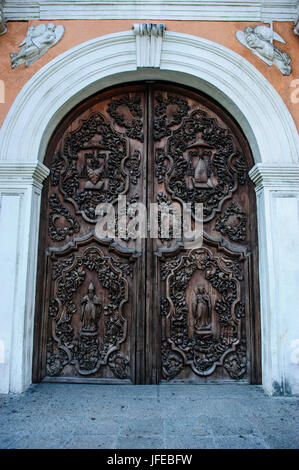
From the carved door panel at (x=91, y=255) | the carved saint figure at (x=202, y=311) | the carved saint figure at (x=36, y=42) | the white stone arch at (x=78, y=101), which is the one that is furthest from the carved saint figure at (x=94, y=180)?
the carved saint figure at (x=202, y=311)

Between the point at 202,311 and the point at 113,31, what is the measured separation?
2.96 metres

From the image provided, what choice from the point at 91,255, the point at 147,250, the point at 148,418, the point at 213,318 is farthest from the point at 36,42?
the point at 148,418

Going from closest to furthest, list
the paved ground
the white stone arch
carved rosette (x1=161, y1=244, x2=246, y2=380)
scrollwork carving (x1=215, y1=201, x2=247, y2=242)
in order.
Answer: the paved ground → the white stone arch → carved rosette (x1=161, y1=244, x2=246, y2=380) → scrollwork carving (x1=215, y1=201, x2=247, y2=242)

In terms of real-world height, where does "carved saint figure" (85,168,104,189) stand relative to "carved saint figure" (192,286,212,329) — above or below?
above

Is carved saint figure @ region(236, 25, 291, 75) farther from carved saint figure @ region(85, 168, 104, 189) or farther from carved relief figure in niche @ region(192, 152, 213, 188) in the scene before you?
carved saint figure @ region(85, 168, 104, 189)

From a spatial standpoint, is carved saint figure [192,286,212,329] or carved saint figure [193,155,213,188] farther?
carved saint figure [193,155,213,188]

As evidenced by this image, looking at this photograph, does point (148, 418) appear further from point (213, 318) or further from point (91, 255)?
point (91, 255)

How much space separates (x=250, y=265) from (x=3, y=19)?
3.50m

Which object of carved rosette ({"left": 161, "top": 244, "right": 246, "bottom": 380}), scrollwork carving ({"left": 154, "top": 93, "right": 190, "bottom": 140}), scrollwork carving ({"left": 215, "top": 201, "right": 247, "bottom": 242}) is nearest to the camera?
carved rosette ({"left": 161, "top": 244, "right": 246, "bottom": 380})

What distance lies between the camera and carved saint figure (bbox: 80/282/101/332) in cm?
331

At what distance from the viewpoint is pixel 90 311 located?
330 centimetres

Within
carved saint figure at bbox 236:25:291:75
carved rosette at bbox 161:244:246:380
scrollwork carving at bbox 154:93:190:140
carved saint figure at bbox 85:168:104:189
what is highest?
carved saint figure at bbox 236:25:291:75

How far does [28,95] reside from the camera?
10.9 ft

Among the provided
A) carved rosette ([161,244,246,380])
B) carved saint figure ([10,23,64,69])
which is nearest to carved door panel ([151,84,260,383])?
carved rosette ([161,244,246,380])
